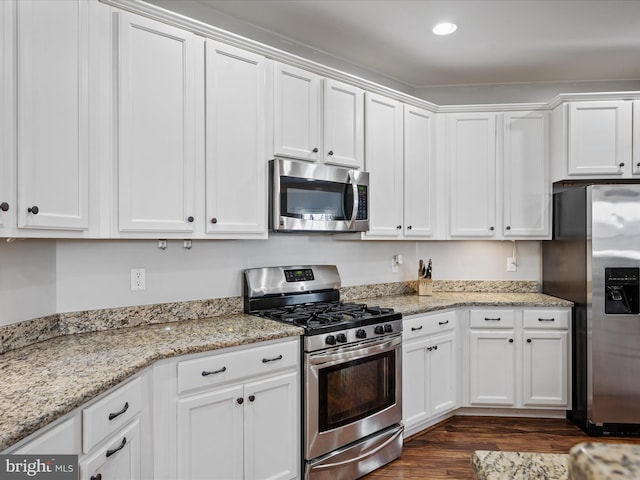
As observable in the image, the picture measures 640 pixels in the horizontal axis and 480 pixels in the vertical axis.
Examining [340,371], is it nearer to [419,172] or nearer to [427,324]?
[427,324]

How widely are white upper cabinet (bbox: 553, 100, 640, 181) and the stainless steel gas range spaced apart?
1986 millimetres

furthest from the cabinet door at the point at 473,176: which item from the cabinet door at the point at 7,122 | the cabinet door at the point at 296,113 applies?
the cabinet door at the point at 7,122

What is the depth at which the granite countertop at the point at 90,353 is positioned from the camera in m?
1.18

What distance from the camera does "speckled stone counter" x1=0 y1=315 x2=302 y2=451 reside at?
116cm

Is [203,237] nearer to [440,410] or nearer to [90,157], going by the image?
[90,157]

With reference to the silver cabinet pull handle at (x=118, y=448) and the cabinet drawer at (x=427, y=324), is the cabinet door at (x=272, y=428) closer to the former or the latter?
the silver cabinet pull handle at (x=118, y=448)

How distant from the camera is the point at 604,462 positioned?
0.36 metres

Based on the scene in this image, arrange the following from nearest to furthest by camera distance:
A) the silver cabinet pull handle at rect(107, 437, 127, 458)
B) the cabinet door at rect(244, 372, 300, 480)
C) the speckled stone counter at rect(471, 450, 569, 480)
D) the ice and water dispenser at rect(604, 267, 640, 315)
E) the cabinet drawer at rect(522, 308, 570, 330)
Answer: the speckled stone counter at rect(471, 450, 569, 480)
the silver cabinet pull handle at rect(107, 437, 127, 458)
the cabinet door at rect(244, 372, 300, 480)
the ice and water dispenser at rect(604, 267, 640, 315)
the cabinet drawer at rect(522, 308, 570, 330)

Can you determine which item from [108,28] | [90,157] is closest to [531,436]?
[90,157]

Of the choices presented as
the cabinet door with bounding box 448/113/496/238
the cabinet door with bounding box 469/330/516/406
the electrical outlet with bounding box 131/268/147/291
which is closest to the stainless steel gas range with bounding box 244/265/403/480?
the electrical outlet with bounding box 131/268/147/291

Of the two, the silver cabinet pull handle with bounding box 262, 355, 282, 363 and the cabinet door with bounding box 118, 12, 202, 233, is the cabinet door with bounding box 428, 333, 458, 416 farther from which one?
the cabinet door with bounding box 118, 12, 202, 233

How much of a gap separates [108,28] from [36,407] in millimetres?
1603

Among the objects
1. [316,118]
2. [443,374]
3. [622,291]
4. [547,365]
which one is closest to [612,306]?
[622,291]

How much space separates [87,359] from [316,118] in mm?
1866
